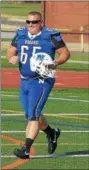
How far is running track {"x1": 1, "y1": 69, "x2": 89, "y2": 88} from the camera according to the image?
2130 cm

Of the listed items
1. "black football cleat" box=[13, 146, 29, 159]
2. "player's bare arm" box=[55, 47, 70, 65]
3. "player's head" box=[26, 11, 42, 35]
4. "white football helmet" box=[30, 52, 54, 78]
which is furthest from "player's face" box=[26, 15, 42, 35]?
"black football cleat" box=[13, 146, 29, 159]

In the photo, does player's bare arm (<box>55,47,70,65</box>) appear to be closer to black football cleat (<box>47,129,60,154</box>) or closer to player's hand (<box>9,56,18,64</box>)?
player's hand (<box>9,56,18,64</box>)

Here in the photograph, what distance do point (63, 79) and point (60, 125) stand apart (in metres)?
8.82

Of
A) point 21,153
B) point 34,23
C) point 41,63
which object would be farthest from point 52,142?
point 34,23

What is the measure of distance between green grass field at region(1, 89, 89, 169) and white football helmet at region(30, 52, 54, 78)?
1317 millimetres

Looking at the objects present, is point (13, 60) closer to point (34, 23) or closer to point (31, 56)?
point (31, 56)

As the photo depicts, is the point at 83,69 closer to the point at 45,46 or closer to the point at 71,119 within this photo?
the point at 71,119

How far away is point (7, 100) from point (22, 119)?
2875 mm

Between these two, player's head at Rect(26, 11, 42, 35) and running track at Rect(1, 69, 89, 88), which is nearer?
player's head at Rect(26, 11, 42, 35)

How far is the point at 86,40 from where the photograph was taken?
113 feet

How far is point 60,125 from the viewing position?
1415 centimetres

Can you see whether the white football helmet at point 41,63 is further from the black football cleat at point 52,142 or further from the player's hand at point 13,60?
the black football cleat at point 52,142

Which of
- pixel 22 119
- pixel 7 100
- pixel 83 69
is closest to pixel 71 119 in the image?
pixel 22 119

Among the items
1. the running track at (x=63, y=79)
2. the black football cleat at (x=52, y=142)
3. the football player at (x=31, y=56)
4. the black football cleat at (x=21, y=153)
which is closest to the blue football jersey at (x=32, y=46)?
the football player at (x=31, y=56)
